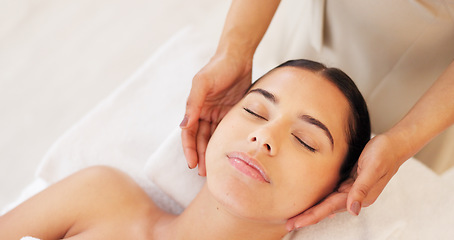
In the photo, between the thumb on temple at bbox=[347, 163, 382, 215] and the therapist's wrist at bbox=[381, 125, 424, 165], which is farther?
the therapist's wrist at bbox=[381, 125, 424, 165]

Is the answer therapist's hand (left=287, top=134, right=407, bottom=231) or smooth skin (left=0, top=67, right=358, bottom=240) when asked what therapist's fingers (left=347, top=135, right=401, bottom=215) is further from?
smooth skin (left=0, top=67, right=358, bottom=240)

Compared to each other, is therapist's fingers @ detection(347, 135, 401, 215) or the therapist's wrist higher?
the therapist's wrist

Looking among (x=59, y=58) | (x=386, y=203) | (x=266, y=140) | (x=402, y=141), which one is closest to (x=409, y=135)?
(x=402, y=141)

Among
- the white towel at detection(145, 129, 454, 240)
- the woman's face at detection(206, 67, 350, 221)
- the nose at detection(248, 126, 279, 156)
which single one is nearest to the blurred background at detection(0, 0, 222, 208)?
the white towel at detection(145, 129, 454, 240)

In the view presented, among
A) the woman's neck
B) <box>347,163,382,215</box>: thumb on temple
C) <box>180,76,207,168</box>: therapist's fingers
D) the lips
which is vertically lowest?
the woman's neck

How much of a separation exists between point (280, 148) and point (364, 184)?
0.24 metres

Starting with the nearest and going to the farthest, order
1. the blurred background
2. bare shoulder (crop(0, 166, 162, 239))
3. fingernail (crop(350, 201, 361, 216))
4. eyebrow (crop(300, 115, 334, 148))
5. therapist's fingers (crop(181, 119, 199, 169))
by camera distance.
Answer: fingernail (crop(350, 201, 361, 216)) → eyebrow (crop(300, 115, 334, 148)) → bare shoulder (crop(0, 166, 162, 239)) → therapist's fingers (crop(181, 119, 199, 169)) → the blurred background

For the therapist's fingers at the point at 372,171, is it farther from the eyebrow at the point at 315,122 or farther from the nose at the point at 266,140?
the nose at the point at 266,140

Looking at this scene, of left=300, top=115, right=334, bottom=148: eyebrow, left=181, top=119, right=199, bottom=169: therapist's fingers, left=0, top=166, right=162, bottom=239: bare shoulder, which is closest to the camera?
left=300, top=115, right=334, bottom=148: eyebrow

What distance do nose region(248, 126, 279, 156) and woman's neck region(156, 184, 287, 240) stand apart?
234mm

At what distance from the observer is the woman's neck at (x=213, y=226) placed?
1.32 meters

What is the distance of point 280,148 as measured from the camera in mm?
1233

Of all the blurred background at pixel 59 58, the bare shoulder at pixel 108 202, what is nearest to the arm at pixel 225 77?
the bare shoulder at pixel 108 202

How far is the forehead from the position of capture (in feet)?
4.27
